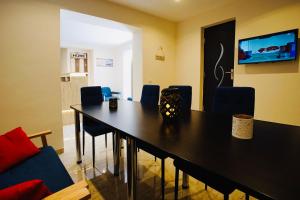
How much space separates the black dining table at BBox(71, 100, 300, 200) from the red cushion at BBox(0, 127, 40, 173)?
28.4 inches

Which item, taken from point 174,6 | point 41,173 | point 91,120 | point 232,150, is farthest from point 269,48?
point 41,173

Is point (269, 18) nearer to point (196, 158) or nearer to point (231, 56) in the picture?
point (231, 56)

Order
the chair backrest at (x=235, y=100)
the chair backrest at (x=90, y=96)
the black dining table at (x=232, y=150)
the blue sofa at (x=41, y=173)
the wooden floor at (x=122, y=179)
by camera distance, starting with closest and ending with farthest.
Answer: the black dining table at (x=232, y=150), the blue sofa at (x=41, y=173), the chair backrest at (x=235, y=100), the wooden floor at (x=122, y=179), the chair backrest at (x=90, y=96)

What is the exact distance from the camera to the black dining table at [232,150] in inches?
21.3

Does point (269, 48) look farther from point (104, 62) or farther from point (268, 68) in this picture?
point (104, 62)

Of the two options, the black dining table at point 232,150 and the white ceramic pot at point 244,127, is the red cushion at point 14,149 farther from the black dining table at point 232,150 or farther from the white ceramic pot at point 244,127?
the white ceramic pot at point 244,127

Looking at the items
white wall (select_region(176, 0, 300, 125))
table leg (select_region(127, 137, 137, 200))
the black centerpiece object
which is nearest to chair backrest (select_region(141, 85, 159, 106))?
the black centerpiece object

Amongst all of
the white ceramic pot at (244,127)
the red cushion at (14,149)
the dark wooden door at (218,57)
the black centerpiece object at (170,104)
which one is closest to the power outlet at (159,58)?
the dark wooden door at (218,57)

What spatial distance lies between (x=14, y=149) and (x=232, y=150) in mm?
1552

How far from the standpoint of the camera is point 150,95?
8.38 feet

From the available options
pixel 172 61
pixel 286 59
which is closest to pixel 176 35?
pixel 172 61

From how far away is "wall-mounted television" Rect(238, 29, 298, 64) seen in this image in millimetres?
2516

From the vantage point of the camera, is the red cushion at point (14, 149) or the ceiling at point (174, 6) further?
the ceiling at point (174, 6)

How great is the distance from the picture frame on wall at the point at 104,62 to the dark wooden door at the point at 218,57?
15.9 ft
